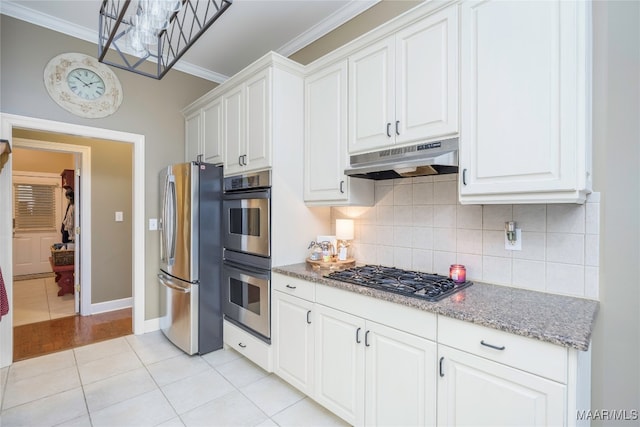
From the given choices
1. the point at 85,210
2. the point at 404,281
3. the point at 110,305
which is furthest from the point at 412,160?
the point at 110,305

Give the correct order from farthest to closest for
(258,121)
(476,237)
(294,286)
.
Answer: (258,121), (294,286), (476,237)

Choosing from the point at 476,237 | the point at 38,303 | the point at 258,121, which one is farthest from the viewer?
the point at 38,303

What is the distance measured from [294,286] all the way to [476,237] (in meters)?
1.18

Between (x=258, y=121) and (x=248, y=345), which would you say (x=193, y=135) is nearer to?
(x=258, y=121)

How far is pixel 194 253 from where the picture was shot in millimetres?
2684

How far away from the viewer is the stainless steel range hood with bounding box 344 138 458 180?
5.25ft

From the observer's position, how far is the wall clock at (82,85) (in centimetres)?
271

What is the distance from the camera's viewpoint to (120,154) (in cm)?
406

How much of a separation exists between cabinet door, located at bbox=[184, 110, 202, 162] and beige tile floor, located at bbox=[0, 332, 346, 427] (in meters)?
1.96

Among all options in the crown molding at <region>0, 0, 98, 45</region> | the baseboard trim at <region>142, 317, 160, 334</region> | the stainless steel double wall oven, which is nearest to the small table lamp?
the stainless steel double wall oven

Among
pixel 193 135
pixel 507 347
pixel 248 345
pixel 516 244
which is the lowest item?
pixel 248 345

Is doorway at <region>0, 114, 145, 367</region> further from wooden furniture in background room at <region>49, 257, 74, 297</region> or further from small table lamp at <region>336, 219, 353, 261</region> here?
small table lamp at <region>336, 219, 353, 261</region>

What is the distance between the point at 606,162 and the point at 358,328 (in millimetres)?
1431

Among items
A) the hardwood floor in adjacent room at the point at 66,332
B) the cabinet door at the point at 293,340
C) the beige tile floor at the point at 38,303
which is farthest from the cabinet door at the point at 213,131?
the beige tile floor at the point at 38,303
